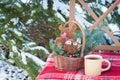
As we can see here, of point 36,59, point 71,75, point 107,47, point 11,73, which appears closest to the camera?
point 71,75

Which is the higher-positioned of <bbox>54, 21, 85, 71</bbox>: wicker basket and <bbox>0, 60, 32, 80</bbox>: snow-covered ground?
<bbox>54, 21, 85, 71</bbox>: wicker basket

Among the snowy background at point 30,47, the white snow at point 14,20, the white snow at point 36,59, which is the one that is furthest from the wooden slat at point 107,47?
the white snow at point 14,20

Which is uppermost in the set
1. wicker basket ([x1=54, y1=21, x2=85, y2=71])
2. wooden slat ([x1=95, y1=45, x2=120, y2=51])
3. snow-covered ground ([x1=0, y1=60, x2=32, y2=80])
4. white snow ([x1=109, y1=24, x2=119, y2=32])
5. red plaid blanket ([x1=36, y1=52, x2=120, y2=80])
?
white snow ([x1=109, y1=24, x2=119, y2=32])

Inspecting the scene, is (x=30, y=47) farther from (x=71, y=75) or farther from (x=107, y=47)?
(x=71, y=75)

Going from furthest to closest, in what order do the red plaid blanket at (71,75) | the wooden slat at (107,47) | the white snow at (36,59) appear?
the white snow at (36,59) < the wooden slat at (107,47) < the red plaid blanket at (71,75)

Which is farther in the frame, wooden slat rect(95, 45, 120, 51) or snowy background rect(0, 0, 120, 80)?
snowy background rect(0, 0, 120, 80)

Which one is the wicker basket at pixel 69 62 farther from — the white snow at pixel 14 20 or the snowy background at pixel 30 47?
the white snow at pixel 14 20

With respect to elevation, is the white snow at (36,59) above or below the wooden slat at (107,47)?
below

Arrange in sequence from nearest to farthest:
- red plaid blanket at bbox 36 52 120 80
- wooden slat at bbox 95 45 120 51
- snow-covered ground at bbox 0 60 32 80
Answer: red plaid blanket at bbox 36 52 120 80 → wooden slat at bbox 95 45 120 51 → snow-covered ground at bbox 0 60 32 80

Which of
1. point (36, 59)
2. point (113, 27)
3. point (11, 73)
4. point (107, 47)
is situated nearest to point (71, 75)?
point (107, 47)

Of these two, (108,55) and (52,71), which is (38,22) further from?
(52,71)

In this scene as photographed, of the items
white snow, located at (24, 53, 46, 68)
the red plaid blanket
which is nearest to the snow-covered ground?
white snow, located at (24, 53, 46, 68)

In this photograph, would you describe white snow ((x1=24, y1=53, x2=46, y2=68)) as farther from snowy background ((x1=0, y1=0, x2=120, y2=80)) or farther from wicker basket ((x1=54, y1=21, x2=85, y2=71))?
wicker basket ((x1=54, y1=21, x2=85, y2=71))

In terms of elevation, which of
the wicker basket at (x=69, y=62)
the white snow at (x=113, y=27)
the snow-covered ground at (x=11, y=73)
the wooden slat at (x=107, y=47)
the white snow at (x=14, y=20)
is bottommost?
the snow-covered ground at (x=11, y=73)
